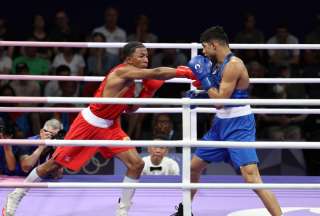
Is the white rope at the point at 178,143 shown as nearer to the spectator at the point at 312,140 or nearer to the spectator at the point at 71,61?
the spectator at the point at 312,140

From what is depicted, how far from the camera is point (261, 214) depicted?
18.4ft

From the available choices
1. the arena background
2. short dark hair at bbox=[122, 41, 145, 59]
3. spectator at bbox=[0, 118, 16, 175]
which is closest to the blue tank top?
short dark hair at bbox=[122, 41, 145, 59]

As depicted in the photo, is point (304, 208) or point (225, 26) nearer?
point (304, 208)

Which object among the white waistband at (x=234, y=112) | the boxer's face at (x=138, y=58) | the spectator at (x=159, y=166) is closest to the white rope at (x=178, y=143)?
the white waistband at (x=234, y=112)

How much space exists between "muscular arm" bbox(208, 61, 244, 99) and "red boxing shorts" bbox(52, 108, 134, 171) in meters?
0.83

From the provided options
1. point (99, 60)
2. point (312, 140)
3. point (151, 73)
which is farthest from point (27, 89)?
point (151, 73)

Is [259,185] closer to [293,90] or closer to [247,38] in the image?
[293,90]

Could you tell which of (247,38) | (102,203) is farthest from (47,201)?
(247,38)

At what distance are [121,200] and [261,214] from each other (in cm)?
106

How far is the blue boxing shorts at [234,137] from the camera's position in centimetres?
501

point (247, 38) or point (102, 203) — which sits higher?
point (247, 38)

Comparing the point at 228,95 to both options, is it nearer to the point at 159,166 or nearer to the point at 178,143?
the point at 178,143

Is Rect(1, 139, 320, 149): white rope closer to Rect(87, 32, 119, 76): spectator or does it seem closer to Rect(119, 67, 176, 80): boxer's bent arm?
Rect(119, 67, 176, 80): boxer's bent arm

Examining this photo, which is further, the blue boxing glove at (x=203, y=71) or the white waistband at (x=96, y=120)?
the white waistband at (x=96, y=120)
